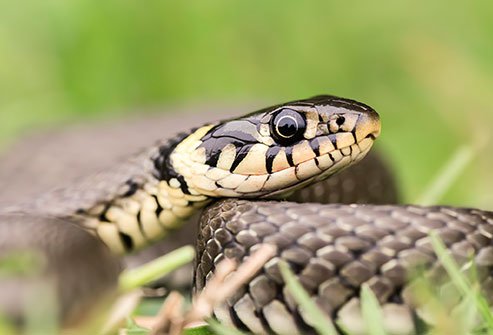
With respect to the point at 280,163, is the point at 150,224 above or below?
below

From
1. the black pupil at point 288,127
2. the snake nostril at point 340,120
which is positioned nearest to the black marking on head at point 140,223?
the black pupil at point 288,127

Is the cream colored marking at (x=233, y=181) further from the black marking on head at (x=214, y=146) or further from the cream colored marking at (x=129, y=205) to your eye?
the cream colored marking at (x=129, y=205)

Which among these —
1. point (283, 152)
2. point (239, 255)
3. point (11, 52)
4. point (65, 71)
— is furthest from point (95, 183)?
point (11, 52)

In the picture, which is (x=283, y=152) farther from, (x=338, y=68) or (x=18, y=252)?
(x=338, y=68)

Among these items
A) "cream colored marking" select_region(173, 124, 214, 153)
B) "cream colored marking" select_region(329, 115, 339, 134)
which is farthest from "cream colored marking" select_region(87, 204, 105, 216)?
"cream colored marking" select_region(329, 115, 339, 134)

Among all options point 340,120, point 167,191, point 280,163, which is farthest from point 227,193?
point 340,120

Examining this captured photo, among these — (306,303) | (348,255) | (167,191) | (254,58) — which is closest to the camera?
(306,303)

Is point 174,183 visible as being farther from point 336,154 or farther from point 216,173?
point 336,154
